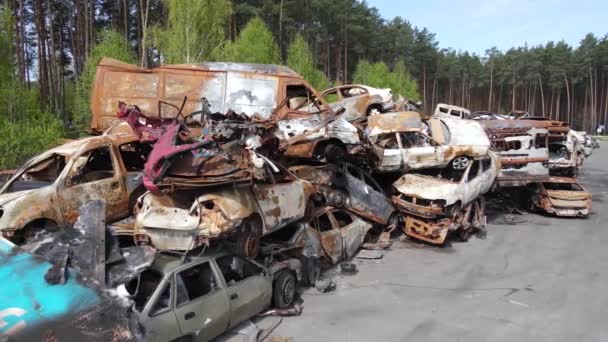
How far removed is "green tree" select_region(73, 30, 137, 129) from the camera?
20219 mm

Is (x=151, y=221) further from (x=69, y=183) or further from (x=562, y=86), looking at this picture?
(x=562, y=86)

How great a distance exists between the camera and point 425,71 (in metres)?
69.6

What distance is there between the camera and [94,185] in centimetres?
671

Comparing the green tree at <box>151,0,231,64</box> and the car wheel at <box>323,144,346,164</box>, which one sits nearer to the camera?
the car wheel at <box>323,144,346,164</box>

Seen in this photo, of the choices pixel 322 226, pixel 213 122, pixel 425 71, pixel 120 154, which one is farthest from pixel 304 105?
pixel 425 71

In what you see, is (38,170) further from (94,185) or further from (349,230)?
(349,230)

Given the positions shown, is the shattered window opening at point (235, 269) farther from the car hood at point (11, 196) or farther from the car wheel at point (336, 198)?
the car wheel at point (336, 198)

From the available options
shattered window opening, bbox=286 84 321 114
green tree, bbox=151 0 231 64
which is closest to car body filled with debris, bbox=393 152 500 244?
shattered window opening, bbox=286 84 321 114

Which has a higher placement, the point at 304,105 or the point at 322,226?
the point at 304,105

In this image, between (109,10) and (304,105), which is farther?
(109,10)

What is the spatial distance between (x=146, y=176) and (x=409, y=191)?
6.39 metres

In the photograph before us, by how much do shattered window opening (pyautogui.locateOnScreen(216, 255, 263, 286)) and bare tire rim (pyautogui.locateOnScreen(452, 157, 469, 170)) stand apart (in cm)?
687

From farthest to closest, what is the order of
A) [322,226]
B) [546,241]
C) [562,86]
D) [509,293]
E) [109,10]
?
[562,86] < [109,10] < [546,241] < [322,226] < [509,293]

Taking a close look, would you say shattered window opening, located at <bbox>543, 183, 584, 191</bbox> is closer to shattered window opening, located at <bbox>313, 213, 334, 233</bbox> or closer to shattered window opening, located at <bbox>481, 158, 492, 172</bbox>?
shattered window opening, located at <bbox>481, 158, 492, 172</bbox>
